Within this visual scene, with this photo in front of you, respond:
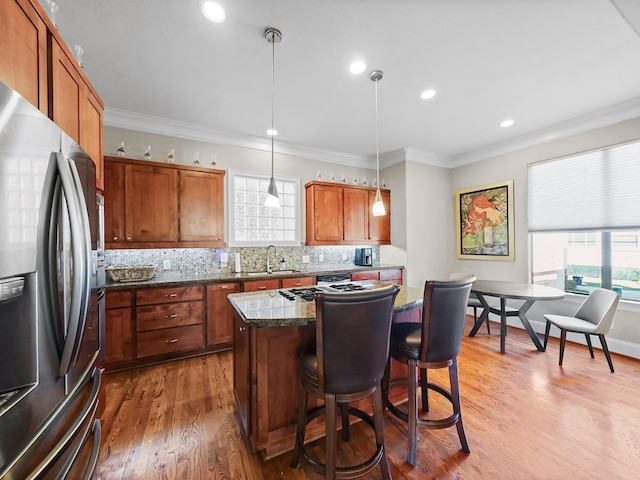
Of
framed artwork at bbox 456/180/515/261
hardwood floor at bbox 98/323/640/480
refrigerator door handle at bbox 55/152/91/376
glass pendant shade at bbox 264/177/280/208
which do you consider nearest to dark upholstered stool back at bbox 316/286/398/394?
hardwood floor at bbox 98/323/640/480

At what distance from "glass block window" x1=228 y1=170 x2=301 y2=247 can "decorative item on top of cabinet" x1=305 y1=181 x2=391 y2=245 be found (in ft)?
0.88

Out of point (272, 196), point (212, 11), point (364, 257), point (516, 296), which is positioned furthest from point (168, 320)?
point (516, 296)

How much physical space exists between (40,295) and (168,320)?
2.49 meters

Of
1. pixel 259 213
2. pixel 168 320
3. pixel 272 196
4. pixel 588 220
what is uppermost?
pixel 259 213

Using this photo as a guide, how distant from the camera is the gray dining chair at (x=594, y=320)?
2762 mm

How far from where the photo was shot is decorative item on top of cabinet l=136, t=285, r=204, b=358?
2.91 metres

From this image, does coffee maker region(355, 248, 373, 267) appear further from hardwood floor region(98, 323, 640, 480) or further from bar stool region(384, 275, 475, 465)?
bar stool region(384, 275, 475, 465)

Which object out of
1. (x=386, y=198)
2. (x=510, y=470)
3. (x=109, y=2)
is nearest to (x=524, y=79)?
(x=386, y=198)

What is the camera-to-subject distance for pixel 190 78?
2588 millimetres

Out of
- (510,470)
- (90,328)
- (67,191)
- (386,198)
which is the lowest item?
(510,470)

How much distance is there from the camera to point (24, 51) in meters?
1.17

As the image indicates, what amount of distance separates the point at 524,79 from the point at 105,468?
Answer: 15.3ft

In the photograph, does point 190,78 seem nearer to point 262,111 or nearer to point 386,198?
point 262,111

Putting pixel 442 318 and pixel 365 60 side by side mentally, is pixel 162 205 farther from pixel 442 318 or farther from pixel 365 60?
pixel 442 318
